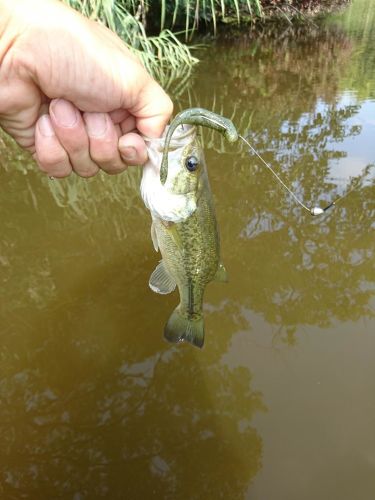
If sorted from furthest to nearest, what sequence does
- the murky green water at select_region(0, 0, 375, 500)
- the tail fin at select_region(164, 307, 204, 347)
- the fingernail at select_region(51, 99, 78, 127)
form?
the murky green water at select_region(0, 0, 375, 500), the tail fin at select_region(164, 307, 204, 347), the fingernail at select_region(51, 99, 78, 127)

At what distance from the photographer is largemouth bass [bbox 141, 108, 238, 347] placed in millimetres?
1590

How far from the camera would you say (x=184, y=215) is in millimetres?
1733

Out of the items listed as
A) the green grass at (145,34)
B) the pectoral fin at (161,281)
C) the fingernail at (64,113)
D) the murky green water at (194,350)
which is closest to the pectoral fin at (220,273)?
the pectoral fin at (161,281)

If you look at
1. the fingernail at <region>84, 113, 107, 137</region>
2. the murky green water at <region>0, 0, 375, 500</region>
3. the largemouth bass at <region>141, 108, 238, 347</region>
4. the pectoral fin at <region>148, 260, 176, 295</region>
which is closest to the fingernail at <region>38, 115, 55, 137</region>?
the fingernail at <region>84, 113, 107, 137</region>

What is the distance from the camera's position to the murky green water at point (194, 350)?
2.40 m

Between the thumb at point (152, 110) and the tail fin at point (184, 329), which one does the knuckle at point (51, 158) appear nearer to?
the thumb at point (152, 110)

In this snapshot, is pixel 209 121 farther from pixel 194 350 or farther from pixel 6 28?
pixel 194 350

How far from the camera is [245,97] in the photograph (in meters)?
7.82

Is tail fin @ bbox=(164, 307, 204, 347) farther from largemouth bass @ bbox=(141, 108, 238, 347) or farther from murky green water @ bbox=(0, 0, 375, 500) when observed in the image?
murky green water @ bbox=(0, 0, 375, 500)

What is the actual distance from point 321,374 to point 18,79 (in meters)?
2.38

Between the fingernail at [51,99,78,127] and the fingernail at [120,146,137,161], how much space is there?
0.22m

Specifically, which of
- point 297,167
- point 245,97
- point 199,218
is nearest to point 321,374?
point 199,218

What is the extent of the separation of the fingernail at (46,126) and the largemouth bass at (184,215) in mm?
419

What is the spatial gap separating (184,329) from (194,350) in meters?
0.92
